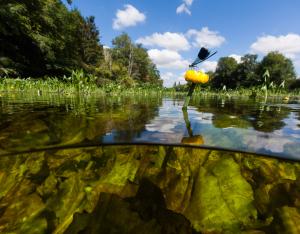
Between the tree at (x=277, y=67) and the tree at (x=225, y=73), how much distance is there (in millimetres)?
7651

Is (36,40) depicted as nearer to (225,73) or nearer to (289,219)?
(289,219)

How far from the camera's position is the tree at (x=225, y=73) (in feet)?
206

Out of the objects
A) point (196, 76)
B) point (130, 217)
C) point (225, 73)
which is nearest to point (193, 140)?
point (196, 76)

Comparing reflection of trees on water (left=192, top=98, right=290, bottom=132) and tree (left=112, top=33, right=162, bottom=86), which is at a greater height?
tree (left=112, top=33, right=162, bottom=86)

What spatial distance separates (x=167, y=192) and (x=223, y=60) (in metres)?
77.9

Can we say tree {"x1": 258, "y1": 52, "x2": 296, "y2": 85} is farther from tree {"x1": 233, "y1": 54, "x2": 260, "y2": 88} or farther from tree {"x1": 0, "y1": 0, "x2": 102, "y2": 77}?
tree {"x1": 0, "y1": 0, "x2": 102, "y2": 77}

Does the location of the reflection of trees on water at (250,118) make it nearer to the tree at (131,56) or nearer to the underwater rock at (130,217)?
the underwater rock at (130,217)

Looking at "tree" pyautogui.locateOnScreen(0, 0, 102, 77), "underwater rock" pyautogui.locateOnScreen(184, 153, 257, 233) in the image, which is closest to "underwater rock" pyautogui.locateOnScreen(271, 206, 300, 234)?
"underwater rock" pyautogui.locateOnScreen(184, 153, 257, 233)

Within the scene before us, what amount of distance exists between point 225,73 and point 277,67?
14.5 metres

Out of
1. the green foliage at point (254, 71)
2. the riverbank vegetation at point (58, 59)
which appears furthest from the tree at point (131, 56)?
the green foliage at point (254, 71)

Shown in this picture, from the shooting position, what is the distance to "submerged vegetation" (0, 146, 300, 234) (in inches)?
76.5

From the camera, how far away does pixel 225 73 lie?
2586 inches

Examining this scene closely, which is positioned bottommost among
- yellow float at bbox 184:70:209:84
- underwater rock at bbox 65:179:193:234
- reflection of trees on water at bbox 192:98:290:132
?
underwater rock at bbox 65:179:193:234

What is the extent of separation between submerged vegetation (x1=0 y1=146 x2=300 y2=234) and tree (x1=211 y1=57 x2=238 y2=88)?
57.0 meters
